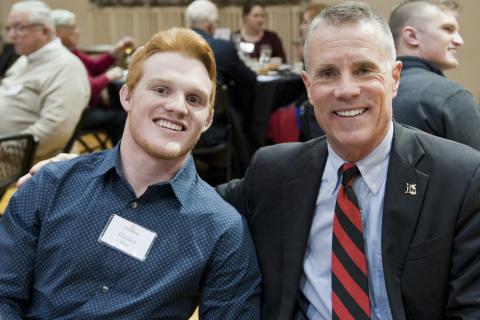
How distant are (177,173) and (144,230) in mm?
181

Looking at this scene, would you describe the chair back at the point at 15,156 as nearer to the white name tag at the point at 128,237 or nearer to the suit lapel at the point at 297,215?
the white name tag at the point at 128,237

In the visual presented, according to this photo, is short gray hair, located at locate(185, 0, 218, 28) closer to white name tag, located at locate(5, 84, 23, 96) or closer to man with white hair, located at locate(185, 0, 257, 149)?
man with white hair, located at locate(185, 0, 257, 149)

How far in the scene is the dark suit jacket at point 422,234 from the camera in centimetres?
160

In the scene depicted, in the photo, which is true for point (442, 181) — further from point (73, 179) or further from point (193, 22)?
point (193, 22)

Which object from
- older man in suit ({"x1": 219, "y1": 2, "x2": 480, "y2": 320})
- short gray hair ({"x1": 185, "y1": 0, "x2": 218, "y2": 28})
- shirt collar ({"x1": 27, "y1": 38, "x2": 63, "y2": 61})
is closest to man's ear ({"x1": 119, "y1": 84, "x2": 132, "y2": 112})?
older man in suit ({"x1": 219, "y1": 2, "x2": 480, "y2": 320})

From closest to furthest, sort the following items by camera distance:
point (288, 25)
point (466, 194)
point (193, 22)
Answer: point (466, 194) < point (193, 22) < point (288, 25)

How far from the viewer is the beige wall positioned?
773cm

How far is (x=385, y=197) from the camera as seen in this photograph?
65.7 inches

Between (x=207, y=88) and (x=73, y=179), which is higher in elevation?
(x=207, y=88)

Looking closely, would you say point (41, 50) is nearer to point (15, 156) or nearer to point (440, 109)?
point (15, 156)

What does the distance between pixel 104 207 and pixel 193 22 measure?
13.9ft

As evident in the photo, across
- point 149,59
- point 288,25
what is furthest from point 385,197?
point 288,25

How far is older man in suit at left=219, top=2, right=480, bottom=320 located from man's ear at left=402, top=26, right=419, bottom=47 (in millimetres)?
1155

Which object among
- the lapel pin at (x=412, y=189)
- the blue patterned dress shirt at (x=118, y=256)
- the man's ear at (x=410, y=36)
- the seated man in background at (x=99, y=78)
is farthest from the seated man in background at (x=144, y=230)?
the seated man in background at (x=99, y=78)
